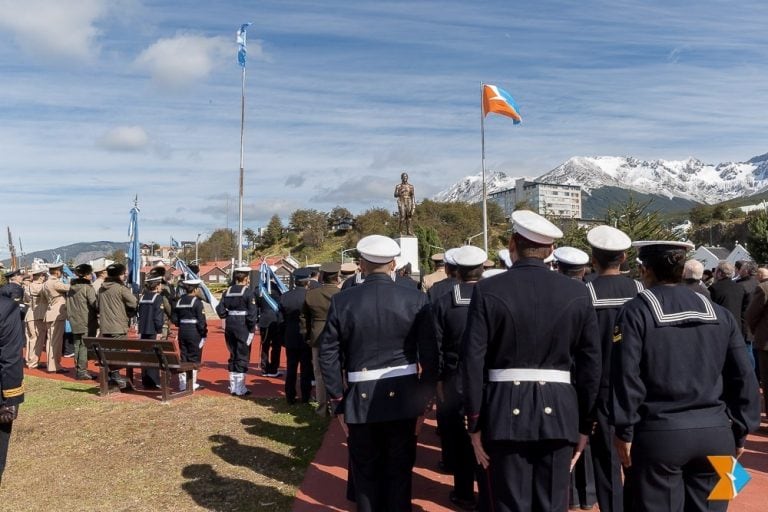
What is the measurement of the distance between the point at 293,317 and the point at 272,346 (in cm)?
286

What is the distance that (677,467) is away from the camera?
295cm

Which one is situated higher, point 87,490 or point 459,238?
point 459,238

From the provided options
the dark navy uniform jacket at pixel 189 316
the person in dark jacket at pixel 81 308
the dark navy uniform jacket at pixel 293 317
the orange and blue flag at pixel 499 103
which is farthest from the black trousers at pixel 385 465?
the orange and blue flag at pixel 499 103

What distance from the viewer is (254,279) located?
15805 mm

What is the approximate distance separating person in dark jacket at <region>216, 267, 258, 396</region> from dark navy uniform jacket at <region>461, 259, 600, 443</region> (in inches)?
258

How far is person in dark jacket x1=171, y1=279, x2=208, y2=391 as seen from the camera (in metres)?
9.41

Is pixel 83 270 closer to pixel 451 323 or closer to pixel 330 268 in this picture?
pixel 330 268

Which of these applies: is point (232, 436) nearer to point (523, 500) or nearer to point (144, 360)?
point (144, 360)

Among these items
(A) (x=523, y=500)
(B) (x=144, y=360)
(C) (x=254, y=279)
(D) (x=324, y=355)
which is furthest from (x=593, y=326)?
(C) (x=254, y=279)

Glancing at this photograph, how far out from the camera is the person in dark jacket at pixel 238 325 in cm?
912

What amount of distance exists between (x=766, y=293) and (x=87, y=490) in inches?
275

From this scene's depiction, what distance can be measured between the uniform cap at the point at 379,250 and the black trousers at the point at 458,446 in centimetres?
124

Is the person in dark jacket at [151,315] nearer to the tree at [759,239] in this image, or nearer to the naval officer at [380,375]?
the naval officer at [380,375]

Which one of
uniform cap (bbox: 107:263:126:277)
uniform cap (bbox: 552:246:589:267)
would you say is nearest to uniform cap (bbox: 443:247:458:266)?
uniform cap (bbox: 552:246:589:267)
